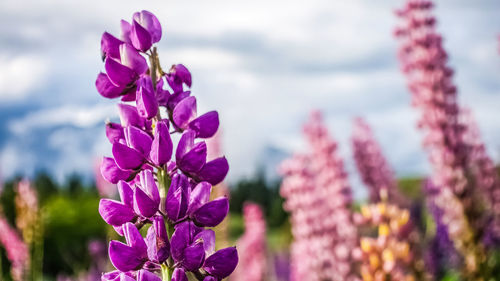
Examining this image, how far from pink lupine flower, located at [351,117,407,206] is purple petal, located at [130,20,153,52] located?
14.8 feet

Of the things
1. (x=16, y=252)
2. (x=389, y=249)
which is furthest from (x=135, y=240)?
(x=16, y=252)

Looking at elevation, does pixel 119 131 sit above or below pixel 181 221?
above

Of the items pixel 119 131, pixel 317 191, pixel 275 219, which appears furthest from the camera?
pixel 275 219

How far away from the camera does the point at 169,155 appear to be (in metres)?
1.33

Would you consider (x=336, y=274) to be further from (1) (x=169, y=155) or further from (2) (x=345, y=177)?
(1) (x=169, y=155)

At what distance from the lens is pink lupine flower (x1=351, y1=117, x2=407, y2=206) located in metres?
5.93

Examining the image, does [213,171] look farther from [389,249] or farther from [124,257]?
[389,249]

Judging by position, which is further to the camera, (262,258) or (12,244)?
(262,258)

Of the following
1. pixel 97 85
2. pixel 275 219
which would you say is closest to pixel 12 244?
pixel 97 85

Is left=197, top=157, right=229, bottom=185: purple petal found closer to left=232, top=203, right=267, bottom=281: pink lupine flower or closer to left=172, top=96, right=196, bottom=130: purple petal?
left=172, top=96, right=196, bottom=130: purple petal

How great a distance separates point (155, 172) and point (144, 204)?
131 millimetres

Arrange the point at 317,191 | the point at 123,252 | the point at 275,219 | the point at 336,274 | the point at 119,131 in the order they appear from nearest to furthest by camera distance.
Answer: the point at 123,252 < the point at 119,131 < the point at 336,274 < the point at 317,191 < the point at 275,219

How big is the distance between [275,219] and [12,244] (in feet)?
76.4

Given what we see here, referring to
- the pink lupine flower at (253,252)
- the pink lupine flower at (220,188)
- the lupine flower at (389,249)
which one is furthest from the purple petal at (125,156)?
the pink lupine flower at (253,252)
